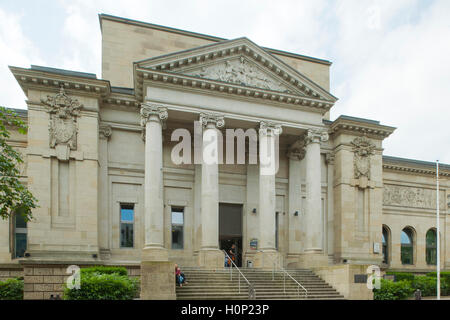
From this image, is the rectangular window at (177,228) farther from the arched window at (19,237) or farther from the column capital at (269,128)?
the arched window at (19,237)

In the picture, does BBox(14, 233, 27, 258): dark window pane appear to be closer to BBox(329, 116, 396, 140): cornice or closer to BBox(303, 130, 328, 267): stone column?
BBox(303, 130, 328, 267): stone column

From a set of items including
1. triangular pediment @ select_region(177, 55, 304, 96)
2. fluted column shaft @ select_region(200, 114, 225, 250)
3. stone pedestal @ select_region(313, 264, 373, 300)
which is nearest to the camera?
stone pedestal @ select_region(313, 264, 373, 300)

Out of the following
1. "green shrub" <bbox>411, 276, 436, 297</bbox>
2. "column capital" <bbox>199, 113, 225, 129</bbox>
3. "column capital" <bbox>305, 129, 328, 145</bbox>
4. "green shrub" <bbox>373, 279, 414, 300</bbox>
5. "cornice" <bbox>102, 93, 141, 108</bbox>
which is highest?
"cornice" <bbox>102, 93, 141, 108</bbox>

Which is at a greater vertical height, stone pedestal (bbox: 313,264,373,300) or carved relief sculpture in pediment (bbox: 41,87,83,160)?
carved relief sculpture in pediment (bbox: 41,87,83,160)

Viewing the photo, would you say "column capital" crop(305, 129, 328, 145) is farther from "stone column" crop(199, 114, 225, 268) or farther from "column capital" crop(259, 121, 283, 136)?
"stone column" crop(199, 114, 225, 268)

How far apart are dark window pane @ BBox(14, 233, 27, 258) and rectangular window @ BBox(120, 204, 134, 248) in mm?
6336

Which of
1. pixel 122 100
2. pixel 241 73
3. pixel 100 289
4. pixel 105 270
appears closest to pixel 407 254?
pixel 241 73

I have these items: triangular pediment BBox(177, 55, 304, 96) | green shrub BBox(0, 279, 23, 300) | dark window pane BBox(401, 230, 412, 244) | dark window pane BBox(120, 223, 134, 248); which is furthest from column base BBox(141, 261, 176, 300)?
dark window pane BBox(401, 230, 412, 244)

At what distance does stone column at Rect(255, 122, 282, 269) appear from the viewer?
2277 cm

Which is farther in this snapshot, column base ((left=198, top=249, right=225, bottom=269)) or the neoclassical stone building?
the neoclassical stone building

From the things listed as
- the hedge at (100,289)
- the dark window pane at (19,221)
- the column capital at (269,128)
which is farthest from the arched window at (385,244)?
the dark window pane at (19,221)

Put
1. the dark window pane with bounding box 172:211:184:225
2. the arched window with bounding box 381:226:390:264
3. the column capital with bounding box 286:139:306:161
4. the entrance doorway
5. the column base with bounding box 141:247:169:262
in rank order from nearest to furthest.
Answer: the column base with bounding box 141:247:169:262
the dark window pane with bounding box 172:211:184:225
the entrance doorway
the column capital with bounding box 286:139:306:161
the arched window with bounding box 381:226:390:264

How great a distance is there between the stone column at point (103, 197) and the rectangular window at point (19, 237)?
5248 mm
